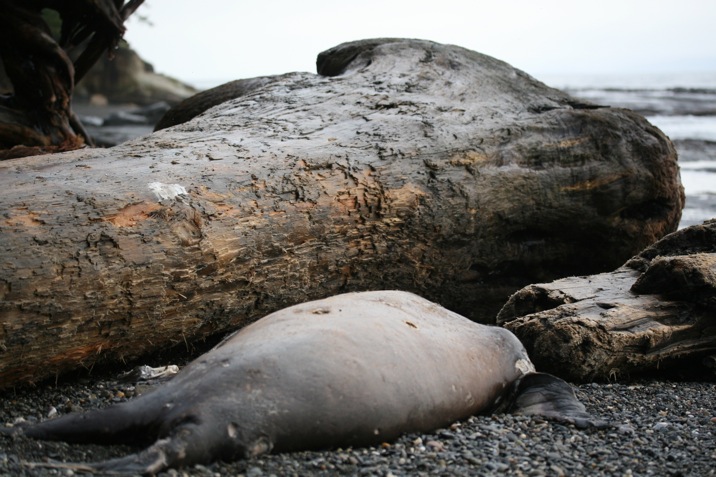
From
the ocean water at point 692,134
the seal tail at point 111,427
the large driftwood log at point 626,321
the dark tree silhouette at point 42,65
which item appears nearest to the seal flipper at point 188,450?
the seal tail at point 111,427

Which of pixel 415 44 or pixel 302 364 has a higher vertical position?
pixel 415 44

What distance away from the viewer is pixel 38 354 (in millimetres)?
3613

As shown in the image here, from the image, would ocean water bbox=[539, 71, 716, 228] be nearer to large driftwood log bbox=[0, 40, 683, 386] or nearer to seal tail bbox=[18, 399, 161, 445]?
large driftwood log bbox=[0, 40, 683, 386]

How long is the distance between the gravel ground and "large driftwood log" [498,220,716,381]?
0.76ft

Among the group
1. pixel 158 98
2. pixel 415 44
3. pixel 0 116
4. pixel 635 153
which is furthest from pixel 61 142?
pixel 158 98

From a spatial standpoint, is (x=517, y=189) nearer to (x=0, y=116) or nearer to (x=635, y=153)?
(x=635, y=153)

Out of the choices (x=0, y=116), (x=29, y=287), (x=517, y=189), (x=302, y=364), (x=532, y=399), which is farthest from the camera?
(x=0, y=116)

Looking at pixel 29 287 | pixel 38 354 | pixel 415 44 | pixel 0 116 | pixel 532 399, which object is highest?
pixel 415 44

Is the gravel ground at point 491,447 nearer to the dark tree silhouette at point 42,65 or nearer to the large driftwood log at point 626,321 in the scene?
the large driftwood log at point 626,321

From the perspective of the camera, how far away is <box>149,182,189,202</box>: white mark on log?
4031 mm

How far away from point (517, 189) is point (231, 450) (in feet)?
10.1

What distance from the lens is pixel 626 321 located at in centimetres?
432

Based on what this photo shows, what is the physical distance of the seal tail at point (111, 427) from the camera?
290cm

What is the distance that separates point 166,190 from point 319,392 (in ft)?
5.04
